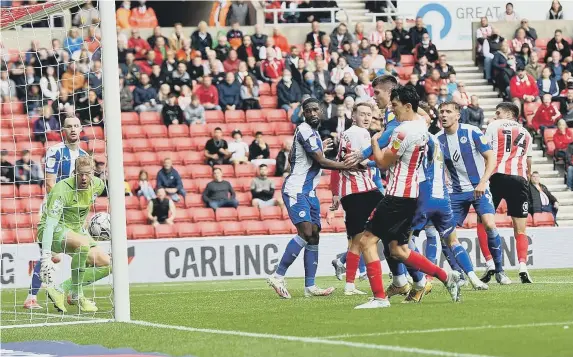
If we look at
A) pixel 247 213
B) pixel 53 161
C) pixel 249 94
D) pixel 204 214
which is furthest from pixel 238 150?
pixel 53 161

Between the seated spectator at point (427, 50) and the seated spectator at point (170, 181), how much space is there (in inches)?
311

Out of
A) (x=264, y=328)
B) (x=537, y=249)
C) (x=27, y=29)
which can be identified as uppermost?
(x=27, y=29)

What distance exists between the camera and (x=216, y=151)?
82.4 feet

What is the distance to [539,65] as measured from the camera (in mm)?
29781

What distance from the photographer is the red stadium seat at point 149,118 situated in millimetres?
25984

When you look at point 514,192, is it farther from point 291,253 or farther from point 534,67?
point 534,67

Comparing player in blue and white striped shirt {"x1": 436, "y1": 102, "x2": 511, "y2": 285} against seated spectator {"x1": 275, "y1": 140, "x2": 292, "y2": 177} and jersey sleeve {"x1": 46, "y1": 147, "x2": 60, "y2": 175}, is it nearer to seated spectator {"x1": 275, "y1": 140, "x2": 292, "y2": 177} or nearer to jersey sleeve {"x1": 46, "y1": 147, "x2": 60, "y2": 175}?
jersey sleeve {"x1": 46, "y1": 147, "x2": 60, "y2": 175}

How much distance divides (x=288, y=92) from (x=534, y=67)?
6.58m

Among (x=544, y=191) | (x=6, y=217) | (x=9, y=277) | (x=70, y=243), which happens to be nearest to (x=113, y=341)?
(x=70, y=243)

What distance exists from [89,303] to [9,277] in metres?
7.36

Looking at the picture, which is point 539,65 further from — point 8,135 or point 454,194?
point 454,194

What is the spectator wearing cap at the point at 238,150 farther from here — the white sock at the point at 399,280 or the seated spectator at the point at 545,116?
the white sock at the point at 399,280

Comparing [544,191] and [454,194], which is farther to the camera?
[544,191]

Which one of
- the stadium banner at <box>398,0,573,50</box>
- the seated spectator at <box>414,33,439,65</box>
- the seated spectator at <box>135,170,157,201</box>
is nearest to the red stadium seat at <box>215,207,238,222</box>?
the seated spectator at <box>135,170,157,201</box>
